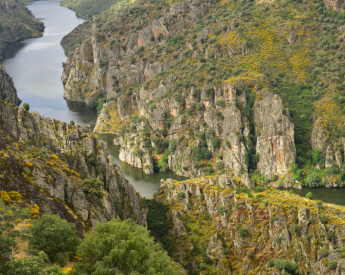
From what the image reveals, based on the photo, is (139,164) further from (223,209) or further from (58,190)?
(58,190)

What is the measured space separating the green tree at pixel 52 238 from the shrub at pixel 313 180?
96654 millimetres

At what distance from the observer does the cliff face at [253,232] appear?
68.9 metres

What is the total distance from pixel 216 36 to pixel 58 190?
126m

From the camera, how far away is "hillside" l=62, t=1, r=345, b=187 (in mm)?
126625

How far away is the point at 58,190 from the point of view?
47312mm

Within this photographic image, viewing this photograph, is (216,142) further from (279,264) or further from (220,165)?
(279,264)

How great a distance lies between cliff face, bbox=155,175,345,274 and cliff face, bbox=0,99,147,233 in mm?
12346

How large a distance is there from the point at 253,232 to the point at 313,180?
2081 inches

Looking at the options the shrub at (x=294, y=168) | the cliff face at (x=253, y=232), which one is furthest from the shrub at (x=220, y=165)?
the cliff face at (x=253, y=232)

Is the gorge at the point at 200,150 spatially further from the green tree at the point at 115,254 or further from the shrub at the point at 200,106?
the shrub at the point at 200,106

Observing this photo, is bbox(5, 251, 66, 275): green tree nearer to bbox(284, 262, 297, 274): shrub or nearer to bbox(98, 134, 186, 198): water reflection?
bbox(284, 262, 297, 274): shrub

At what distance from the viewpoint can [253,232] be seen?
7412 centimetres

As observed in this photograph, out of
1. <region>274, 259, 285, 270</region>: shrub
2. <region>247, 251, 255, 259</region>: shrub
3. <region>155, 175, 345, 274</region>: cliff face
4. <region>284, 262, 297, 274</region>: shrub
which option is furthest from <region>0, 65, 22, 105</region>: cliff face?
<region>284, 262, 297, 274</region>: shrub

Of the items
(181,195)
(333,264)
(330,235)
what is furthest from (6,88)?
(333,264)
